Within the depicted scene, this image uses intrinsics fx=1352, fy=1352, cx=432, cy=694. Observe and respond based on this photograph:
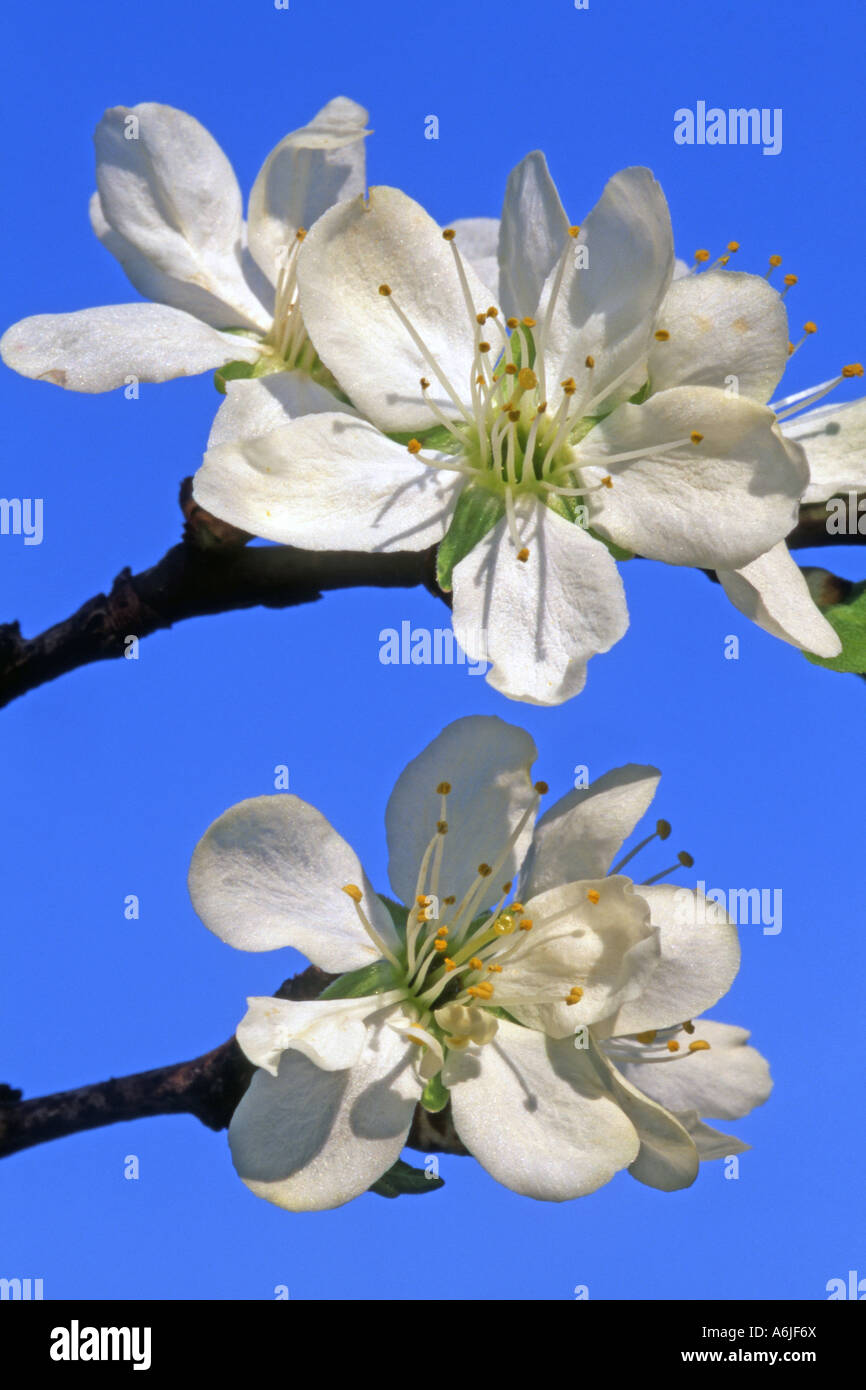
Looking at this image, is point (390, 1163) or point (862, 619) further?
point (862, 619)

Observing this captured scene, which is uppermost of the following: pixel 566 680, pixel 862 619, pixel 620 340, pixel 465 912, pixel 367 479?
pixel 620 340

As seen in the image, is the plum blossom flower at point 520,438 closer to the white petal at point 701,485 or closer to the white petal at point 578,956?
the white petal at point 701,485

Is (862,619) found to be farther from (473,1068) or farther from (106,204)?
(106,204)

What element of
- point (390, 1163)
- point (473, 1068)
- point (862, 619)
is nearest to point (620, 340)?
point (862, 619)

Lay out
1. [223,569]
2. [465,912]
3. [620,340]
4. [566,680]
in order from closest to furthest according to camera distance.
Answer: [566,680], [620,340], [465,912], [223,569]

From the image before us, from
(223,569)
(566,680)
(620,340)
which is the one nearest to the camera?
(566,680)

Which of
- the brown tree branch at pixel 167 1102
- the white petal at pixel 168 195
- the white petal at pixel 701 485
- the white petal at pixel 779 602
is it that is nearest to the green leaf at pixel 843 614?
the white petal at pixel 779 602

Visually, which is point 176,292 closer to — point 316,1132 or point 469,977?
point 469,977
